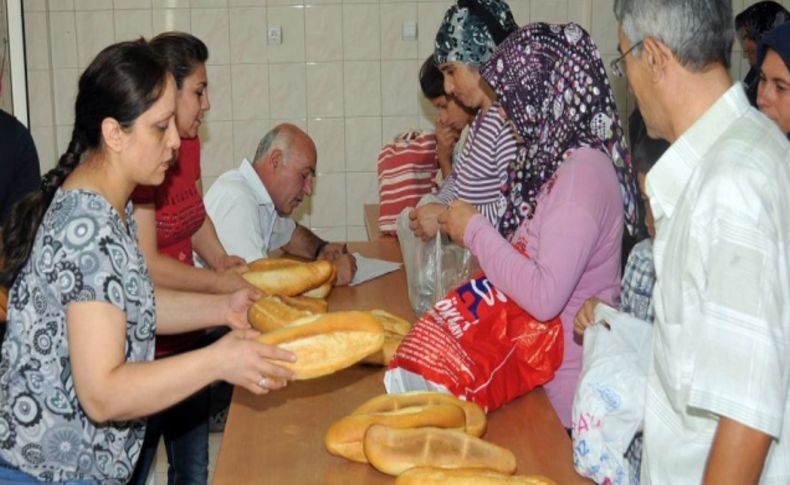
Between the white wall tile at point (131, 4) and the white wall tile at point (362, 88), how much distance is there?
42.9 inches

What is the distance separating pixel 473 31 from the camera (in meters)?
2.90

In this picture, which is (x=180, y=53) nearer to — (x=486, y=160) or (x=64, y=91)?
(x=486, y=160)

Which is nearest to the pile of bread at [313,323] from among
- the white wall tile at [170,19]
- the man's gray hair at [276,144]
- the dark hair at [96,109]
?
the dark hair at [96,109]

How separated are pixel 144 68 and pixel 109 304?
47 centimetres

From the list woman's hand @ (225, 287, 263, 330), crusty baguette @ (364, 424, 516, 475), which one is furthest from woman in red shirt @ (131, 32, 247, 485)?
crusty baguette @ (364, 424, 516, 475)

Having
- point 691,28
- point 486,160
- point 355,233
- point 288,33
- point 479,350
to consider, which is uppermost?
point 691,28

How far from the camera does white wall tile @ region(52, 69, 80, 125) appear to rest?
17.5 ft

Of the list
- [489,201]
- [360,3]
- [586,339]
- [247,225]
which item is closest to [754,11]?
[360,3]

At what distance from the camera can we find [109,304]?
1738 mm

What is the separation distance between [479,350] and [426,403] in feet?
0.63

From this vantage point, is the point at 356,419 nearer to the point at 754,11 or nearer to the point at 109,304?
the point at 109,304

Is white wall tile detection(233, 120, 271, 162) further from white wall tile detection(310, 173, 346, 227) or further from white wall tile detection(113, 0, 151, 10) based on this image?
white wall tile detection(113, 0, 151, 10)

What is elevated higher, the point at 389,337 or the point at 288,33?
the point at 288,33

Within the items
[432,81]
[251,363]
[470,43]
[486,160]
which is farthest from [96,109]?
[432,81]
